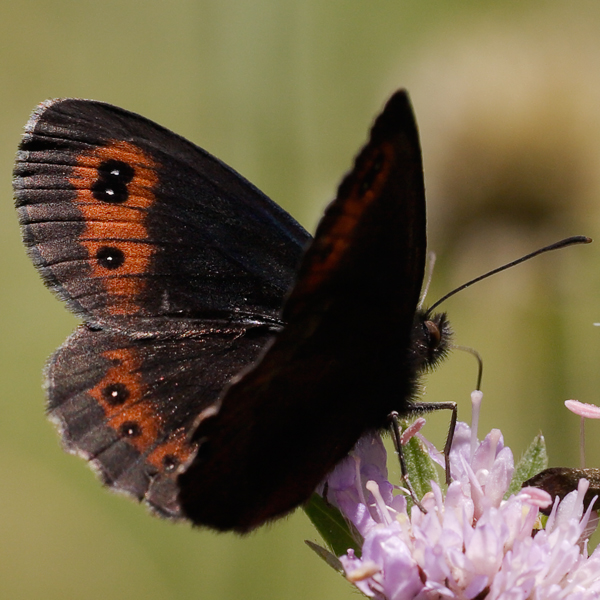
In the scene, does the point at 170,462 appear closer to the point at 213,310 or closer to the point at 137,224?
the point at 213,310

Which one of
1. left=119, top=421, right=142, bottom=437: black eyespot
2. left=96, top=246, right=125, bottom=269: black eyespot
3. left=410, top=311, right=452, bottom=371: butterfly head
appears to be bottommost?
left=119, top=421, right=142, bottom=437: black eyespot

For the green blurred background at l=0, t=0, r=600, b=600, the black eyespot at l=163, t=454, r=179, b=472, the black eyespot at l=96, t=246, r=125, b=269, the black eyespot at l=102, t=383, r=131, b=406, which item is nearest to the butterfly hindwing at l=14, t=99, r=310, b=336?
the black eyespot at l=96, t=246, r=125, b=269

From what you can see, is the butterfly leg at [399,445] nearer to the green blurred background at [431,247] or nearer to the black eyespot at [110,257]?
the black eyespot at [110,257]

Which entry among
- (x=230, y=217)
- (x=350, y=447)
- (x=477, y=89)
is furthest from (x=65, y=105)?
(x=477, y=89)

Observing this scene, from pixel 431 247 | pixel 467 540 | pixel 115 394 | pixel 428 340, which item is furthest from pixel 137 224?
pixel 431 247

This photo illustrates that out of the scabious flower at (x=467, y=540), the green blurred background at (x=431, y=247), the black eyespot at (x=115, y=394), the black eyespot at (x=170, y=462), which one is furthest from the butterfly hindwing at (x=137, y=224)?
the green blurred background at (x=431, y=247)

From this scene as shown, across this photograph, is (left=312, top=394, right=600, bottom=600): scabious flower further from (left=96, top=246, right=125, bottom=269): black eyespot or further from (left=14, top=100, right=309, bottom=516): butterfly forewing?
(left=96, top=246, right=125, bottom=269): black eyespot

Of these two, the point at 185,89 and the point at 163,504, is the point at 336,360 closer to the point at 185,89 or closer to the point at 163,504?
the point at 163,504
